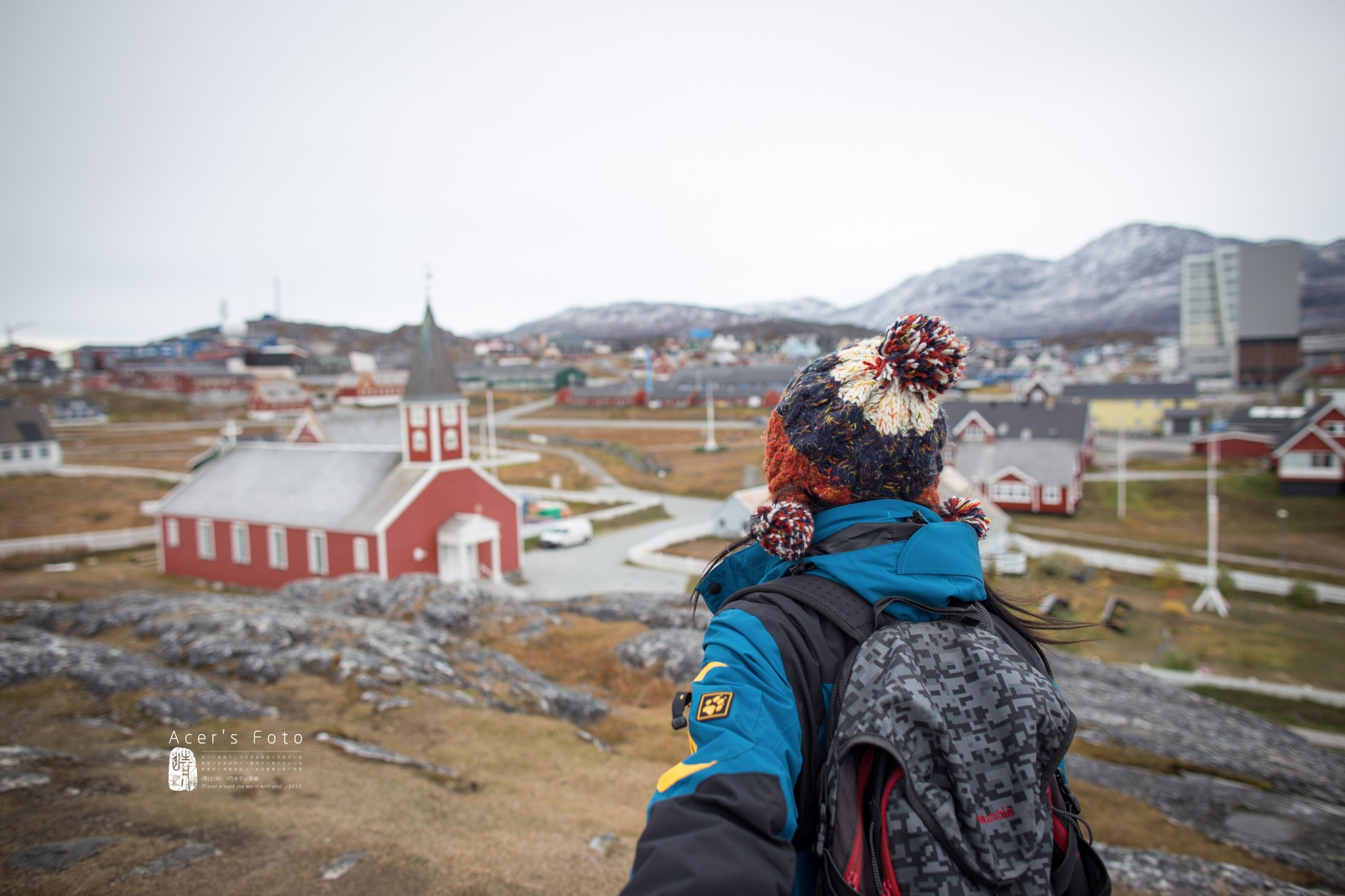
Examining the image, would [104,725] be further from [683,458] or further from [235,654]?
[683,458]

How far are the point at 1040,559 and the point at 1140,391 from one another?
5004cm

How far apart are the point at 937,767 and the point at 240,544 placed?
2901cm

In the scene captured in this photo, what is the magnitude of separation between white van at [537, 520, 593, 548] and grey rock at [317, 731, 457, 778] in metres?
23.2

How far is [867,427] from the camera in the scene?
2.25 meters

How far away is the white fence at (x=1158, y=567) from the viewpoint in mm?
25750

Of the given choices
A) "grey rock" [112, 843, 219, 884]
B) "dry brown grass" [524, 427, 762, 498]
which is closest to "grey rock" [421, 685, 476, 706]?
"grey rock" [112, 843, 219, 884]

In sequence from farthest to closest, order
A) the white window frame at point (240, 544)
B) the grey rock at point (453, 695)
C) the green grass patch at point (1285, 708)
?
the white window frame at point (240, 544) < the green grass patch at point (1285, 708) < the grey rock at point (453, 695)

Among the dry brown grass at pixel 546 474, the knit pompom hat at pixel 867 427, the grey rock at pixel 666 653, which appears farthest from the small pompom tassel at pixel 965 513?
the dry brown grass at pixel 546 474

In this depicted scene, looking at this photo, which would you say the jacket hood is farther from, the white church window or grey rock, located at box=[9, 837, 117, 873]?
the white church window

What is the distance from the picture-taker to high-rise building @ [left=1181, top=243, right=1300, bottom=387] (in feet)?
321

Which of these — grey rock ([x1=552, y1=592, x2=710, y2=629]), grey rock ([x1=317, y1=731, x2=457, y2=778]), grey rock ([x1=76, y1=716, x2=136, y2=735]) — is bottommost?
grey rock ([x1=552, y1=592, x2=710, y2=629])

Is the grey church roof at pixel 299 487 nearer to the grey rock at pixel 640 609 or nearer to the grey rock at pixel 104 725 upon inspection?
the grey rock at pixel 640 609

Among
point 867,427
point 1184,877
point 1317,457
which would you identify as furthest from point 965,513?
point 1317,457

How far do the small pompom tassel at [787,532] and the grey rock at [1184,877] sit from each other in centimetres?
740
